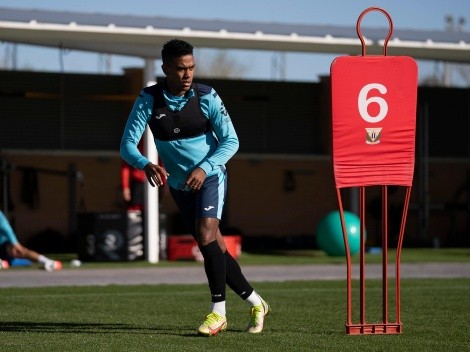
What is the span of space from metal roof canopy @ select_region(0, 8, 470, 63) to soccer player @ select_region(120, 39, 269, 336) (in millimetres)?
10988

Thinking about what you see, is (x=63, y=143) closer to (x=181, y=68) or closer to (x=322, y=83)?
(x=322, y=83)

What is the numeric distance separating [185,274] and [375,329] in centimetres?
856

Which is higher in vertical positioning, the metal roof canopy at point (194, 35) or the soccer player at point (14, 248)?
the metal roof canopy at point (194, 35)

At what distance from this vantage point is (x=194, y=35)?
20.3 m

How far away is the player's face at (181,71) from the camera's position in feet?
27.6

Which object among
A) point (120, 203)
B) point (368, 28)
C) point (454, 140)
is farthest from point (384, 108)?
point (454, 140)

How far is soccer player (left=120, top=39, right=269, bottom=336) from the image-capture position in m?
8.55

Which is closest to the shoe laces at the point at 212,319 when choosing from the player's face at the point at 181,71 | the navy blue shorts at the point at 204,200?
the navy blue shorts at the point at 204,200

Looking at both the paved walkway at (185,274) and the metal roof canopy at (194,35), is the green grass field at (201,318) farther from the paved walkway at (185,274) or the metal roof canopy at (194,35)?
the metal roof canopy at (194,35)

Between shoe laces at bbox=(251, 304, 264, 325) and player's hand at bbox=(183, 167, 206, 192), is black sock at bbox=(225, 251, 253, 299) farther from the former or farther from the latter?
player's hand at bbox=(183, 167, 206, 192)

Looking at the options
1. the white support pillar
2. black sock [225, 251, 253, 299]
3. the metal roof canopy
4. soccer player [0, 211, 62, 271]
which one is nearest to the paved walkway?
soccer player [0, 211, 62, 271]

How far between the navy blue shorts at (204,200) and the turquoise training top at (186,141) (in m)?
0.09

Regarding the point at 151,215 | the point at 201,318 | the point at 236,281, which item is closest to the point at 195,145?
the point at 236,281

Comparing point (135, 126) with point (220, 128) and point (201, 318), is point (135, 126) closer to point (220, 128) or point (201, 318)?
point (220, 128)
